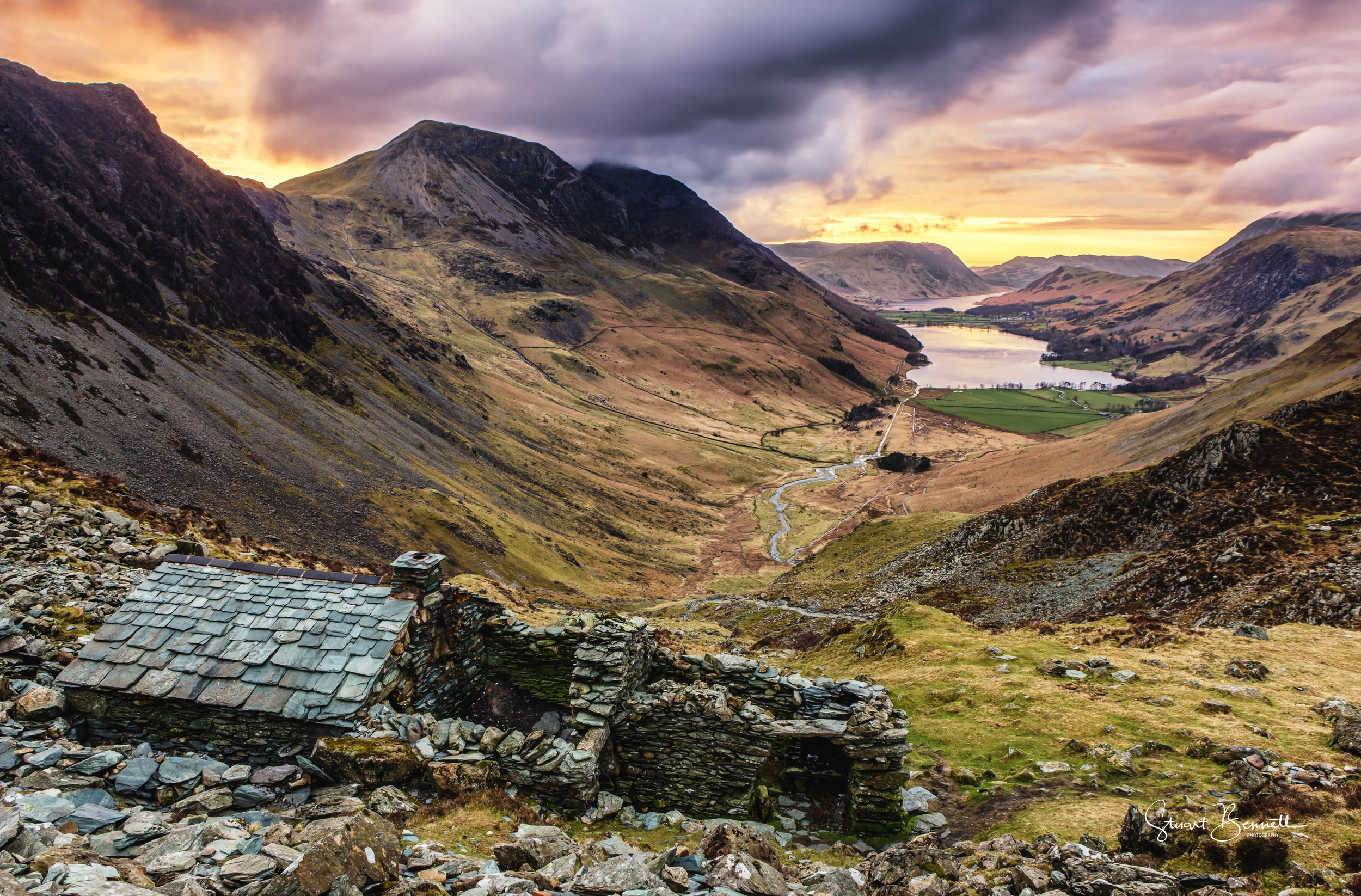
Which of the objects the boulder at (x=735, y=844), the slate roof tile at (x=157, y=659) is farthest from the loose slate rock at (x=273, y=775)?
the boulder at (x=735, y=844)

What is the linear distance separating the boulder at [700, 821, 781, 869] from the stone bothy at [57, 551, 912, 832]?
429 centimetres

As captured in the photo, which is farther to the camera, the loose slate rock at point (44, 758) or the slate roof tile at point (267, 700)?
the slate roof tile at point (267, 700)

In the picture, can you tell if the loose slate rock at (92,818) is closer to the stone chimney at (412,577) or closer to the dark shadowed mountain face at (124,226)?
the stone chimney at (412,577)

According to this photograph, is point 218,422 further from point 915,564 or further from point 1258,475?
point 1258,475

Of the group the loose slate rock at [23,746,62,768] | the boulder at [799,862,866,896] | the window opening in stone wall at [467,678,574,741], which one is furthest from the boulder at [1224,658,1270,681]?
the loose slate rock at [23,746,62,768]

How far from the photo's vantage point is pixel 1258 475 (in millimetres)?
39594

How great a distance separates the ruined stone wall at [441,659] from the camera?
15.4 metres

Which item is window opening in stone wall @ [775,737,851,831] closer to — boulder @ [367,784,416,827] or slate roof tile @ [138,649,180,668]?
boulder @ [367,784,416,827]

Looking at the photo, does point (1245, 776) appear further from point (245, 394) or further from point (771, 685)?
point (245, 394)

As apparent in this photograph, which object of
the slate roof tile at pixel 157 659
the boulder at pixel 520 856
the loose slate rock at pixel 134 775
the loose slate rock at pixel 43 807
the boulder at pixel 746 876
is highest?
the slate roof tile at pixel 157 659

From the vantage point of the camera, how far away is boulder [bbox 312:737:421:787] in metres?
12.9

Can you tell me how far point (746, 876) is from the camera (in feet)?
33.5

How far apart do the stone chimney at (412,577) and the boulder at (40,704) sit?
6.72 m

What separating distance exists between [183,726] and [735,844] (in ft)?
40.1
